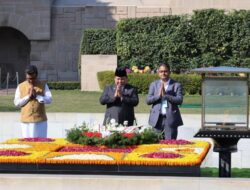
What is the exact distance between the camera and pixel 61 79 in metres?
33.8

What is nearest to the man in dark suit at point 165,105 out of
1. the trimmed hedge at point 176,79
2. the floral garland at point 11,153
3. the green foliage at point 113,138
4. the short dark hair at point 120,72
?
the short dark hair at point 120,72

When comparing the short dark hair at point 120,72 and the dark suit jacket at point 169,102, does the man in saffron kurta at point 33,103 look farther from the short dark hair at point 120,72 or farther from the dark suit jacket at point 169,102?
the dark suit jacket at point 169,102

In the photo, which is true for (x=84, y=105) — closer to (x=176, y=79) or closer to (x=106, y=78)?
(x=176, y=79)

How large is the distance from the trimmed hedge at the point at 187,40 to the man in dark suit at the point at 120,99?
16.9 m

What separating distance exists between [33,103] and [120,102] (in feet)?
4.25

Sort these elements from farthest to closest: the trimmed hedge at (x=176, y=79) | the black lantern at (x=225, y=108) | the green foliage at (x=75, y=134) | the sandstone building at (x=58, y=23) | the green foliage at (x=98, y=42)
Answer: the sandstone building at (x=58, y=23), the green foliage at (x=98, y=42), the trimmed hedge at (x=176, y=79), the green foliage at (x=75, y=134), the black lantern at (x=225, y=108)

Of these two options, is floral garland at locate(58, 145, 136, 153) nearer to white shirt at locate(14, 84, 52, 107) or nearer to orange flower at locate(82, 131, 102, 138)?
orange flower at locate(82, 131, 102, 138)

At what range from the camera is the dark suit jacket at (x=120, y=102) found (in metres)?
11.3

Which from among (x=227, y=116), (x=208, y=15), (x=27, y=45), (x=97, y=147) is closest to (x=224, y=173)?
(x=227, y=116)

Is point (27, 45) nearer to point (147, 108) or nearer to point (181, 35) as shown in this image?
point (181, 35)

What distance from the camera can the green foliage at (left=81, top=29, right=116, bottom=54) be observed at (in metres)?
29.9

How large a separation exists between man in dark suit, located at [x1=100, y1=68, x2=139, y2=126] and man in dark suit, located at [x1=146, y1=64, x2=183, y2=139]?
0.32 m

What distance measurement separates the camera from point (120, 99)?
11.4 meters

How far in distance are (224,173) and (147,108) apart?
9508mm
